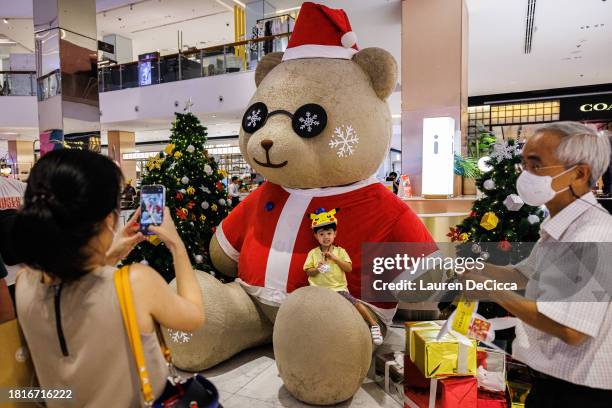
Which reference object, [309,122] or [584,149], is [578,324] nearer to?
[584,149]

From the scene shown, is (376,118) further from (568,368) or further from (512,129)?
(512,129)

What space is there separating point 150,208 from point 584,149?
1337 millimetres

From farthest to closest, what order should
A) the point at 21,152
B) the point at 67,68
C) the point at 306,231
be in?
the point at 21,152, the point at 67,68, the point at 306,231

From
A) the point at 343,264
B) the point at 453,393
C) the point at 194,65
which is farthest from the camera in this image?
the point at 194,65

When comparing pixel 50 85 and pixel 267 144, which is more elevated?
pixel 50 85

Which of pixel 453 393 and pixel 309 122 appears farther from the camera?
pixel 309 122

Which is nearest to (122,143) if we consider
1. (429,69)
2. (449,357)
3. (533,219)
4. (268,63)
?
(429,69)

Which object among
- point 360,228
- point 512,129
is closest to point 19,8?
point 360,228

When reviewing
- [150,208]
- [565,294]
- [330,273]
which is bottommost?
[330,273]

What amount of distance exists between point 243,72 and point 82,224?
1165 cm

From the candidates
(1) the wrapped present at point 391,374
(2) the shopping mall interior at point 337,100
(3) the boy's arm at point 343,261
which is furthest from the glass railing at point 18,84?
(1) the wrapped present at point 391,374

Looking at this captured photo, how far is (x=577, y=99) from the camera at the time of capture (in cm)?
1341

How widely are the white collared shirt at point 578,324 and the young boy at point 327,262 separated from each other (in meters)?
1.27

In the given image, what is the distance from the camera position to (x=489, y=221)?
2.85 metres
